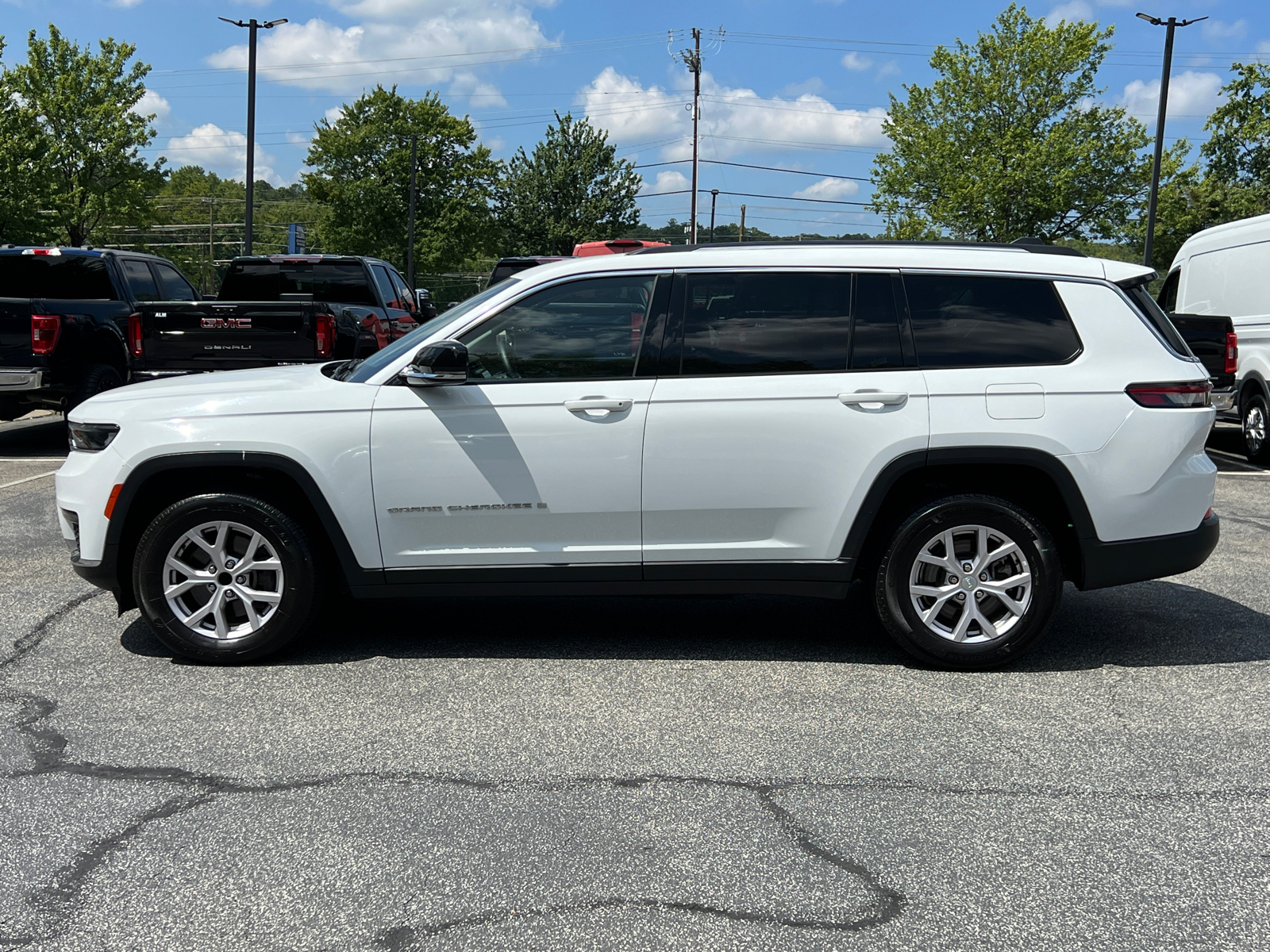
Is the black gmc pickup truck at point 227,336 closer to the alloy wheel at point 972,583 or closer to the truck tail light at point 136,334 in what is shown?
the truck tail light at point 136,334

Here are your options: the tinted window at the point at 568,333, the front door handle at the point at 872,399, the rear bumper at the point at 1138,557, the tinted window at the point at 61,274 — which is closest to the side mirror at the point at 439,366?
the tinted window at the point at 568,333

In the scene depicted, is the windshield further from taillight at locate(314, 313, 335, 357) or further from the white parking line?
the white parking line

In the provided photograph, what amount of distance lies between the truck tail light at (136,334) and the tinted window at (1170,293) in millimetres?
12166

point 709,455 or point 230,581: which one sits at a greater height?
point 709,455

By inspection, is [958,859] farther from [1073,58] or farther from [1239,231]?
[1073,58]

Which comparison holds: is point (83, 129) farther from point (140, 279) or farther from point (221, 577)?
point (221, 577)

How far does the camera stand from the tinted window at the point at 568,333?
4926 mm

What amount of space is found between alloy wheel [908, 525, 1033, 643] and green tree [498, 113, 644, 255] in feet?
193

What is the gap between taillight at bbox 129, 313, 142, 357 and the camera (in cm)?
1043

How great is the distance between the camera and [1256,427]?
40.2 ft

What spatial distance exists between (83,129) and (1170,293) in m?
33.3

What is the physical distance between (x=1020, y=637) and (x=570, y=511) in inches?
78.6

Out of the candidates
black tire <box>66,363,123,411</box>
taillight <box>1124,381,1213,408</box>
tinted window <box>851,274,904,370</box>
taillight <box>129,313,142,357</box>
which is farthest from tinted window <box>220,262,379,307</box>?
taillight <box>1124,381,1213,408</box>

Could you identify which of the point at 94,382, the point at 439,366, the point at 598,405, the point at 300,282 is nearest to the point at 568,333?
the point at 598,405
